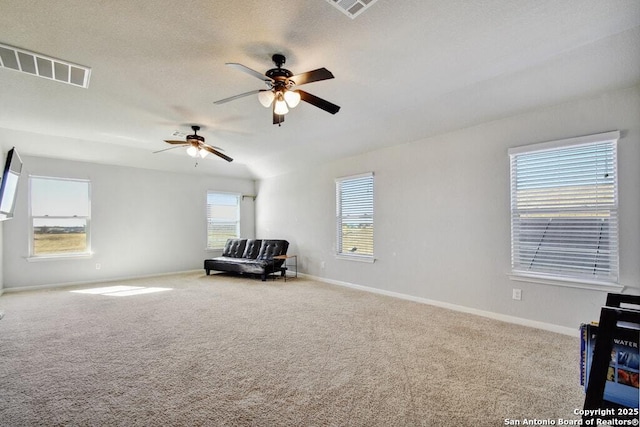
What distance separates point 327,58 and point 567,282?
3.45m

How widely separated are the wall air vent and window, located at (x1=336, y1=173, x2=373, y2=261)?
411 centimetres

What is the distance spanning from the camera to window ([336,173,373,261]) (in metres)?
5.41

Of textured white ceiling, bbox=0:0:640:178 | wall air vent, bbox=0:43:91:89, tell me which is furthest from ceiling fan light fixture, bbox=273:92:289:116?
wall air vent, bbox=0:43:91:89

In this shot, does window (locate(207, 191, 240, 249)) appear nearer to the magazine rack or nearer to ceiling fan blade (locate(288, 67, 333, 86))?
ceiling fan blade (locate(288, 67, 333, 86))

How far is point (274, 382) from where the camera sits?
7.36 ft

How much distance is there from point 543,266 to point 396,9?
3.21 metres

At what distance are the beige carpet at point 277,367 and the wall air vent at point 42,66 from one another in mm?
2690

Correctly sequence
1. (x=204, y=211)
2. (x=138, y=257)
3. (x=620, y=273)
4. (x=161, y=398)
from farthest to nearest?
(x=204, y=211) → (x=138, y=257) → (x=620, y=273) → (x=161, y=398)

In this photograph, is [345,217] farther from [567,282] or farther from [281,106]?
[567,282]

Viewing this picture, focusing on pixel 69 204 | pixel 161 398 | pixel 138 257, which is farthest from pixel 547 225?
pixel 69 204

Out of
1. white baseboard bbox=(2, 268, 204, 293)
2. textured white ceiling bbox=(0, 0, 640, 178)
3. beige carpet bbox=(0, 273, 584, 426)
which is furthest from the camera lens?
white baseboard bbox=(2, 268, 204, 293)

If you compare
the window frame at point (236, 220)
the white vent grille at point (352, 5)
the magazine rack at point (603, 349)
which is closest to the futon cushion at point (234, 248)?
the window frame at point (236, 220)

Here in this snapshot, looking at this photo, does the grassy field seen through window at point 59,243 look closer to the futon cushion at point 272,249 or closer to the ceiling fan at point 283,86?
the futon cushion at point 272,249

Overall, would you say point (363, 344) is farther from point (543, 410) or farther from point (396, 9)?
point (396, 9)
